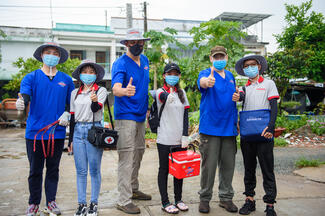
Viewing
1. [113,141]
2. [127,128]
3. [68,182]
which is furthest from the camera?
[68,182]

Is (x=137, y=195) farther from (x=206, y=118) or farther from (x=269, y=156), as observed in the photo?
(x=269, y=156)

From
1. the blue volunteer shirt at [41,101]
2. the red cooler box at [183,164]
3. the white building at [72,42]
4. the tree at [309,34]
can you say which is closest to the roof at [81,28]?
the white building at [72,42]

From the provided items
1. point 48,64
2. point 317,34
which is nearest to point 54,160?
point 48,64

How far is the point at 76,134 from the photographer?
128 inches

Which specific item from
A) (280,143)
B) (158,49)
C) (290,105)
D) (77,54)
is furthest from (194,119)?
(77,54)

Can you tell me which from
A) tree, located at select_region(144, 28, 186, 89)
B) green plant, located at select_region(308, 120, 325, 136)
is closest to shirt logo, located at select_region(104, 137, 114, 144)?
tree, located at select_region(144, 28, 186, 89)

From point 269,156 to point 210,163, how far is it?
72 centimetres

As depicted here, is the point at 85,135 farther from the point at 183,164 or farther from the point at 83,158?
the point at 183,164

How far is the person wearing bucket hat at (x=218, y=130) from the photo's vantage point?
341 centimetres

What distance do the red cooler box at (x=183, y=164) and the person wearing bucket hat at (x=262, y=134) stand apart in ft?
2.35

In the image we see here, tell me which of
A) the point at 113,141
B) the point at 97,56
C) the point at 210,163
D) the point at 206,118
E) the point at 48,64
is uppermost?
the point at 97,56

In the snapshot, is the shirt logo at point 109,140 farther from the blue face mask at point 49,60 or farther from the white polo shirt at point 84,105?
the blue face mask at point 49,60

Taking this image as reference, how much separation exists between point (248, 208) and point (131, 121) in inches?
71.9

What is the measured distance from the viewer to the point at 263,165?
3328 millimetres
